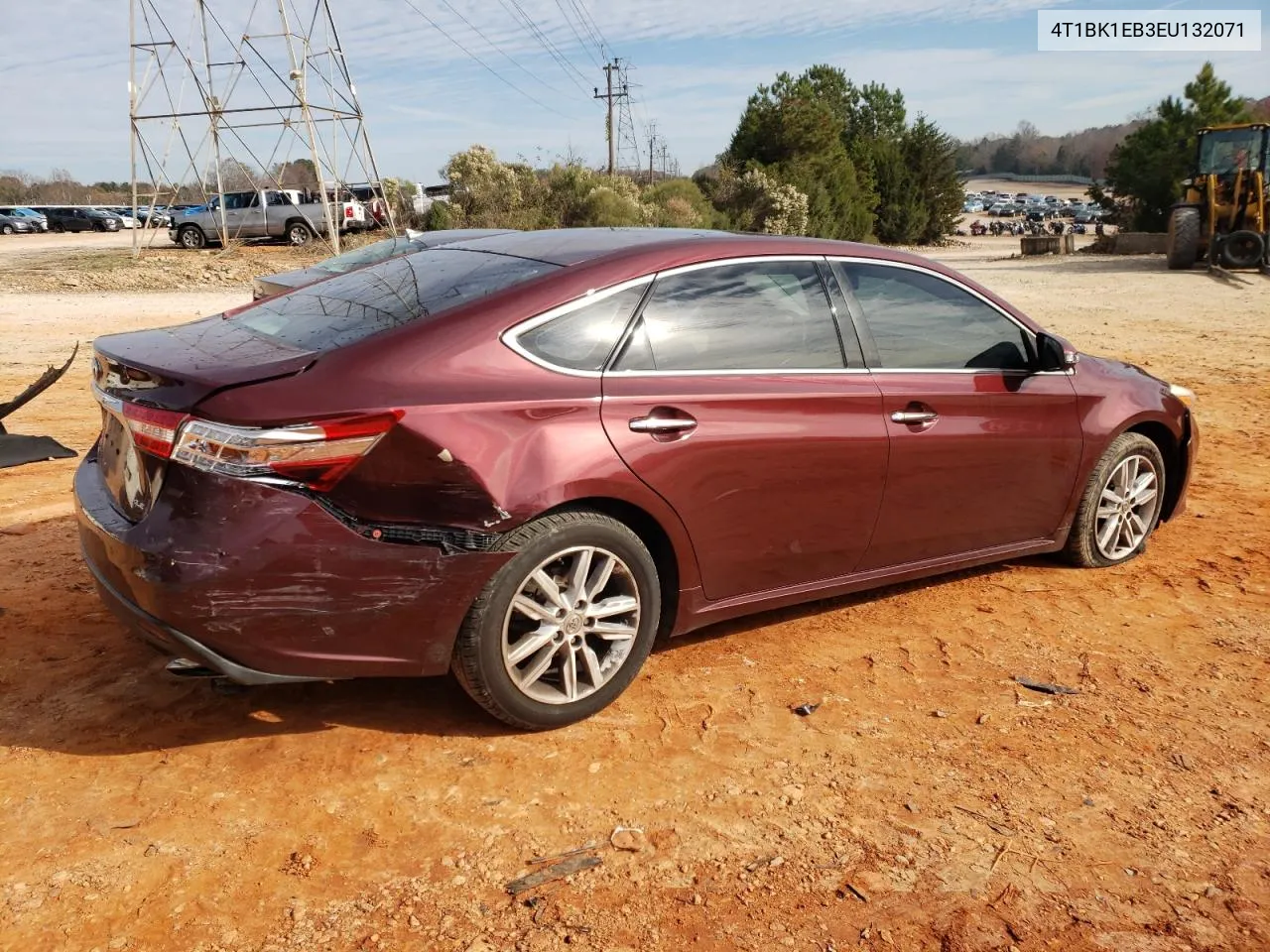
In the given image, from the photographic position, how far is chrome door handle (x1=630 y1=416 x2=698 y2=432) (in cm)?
345

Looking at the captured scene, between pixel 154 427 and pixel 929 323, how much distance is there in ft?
9.73

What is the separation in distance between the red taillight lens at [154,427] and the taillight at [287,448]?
40 millimetres

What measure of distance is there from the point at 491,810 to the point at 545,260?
1.86m

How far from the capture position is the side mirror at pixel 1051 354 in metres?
4.64

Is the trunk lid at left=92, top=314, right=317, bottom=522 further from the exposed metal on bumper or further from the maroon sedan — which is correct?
the exposed metal on bumper

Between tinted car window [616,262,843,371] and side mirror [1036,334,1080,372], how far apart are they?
1.18 metres

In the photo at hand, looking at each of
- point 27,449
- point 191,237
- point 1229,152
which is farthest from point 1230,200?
point 191,237

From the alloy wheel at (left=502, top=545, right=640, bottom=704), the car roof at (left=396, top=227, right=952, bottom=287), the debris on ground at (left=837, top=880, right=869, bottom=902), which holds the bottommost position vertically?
the debris on ground at (left=837, top=880, right=869, bottom=902)

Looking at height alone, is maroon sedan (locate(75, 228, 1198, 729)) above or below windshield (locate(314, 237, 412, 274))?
below

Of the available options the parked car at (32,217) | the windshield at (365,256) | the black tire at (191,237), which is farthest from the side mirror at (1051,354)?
the parked car at (32,217)

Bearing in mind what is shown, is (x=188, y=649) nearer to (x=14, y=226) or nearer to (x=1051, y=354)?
(x=1051, y=354)

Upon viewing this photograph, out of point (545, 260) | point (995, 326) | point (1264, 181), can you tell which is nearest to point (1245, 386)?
point (995, 326)

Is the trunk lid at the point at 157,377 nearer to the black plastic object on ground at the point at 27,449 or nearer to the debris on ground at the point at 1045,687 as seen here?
the debris on ground at the point at 1045,687

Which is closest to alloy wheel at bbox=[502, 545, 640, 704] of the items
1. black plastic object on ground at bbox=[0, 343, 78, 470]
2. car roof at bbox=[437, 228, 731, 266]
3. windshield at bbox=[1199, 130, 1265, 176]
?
car roof at bbox=[437, 228, 731, 266]
